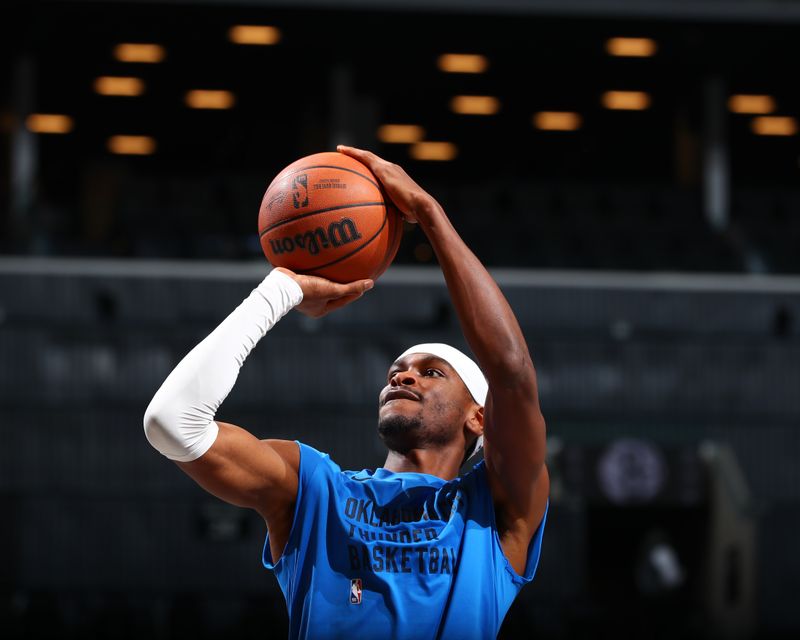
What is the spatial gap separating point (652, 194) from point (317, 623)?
1139 cm

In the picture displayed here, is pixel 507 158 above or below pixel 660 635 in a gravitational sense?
above

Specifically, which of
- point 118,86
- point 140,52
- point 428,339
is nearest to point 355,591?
point 428,339

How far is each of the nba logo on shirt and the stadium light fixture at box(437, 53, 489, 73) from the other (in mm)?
11377

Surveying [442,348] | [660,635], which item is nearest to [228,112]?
[660,635]

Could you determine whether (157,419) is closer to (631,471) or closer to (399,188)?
(399,188)

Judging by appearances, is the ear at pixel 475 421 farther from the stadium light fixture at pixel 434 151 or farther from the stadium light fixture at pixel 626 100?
the stadium light fixture at pixel 434 151

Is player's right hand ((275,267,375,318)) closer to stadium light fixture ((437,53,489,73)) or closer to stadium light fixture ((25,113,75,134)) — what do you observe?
stadium light fixture ((437,53,489,73))

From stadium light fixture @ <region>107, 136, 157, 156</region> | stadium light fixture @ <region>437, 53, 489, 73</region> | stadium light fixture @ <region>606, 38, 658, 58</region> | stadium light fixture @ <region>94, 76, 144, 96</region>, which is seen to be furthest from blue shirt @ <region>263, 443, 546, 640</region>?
stadium light fixture @ <region>107, 136, 157, 156</region>

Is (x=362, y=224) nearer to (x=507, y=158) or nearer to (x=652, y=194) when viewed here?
(x=652, y=194)

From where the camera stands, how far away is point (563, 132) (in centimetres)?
1619

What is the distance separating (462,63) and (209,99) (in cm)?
350

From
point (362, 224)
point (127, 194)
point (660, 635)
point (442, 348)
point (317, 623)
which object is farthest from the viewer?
point (127, 194)

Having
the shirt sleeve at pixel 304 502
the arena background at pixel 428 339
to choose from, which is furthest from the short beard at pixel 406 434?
the arena background at pixel 428 339

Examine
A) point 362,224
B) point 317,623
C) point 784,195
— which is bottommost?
point 317,623
